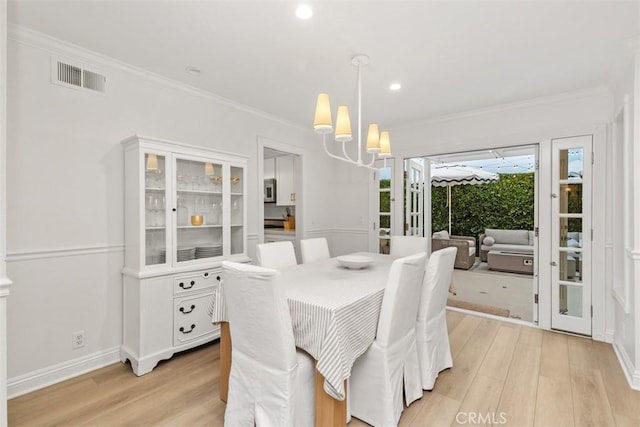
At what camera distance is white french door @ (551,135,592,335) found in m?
3.14

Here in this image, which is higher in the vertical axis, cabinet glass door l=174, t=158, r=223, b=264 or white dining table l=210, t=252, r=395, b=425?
cabinet glass door l=174, t=158, r=223, b=264

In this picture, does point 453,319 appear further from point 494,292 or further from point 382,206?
point 382,206

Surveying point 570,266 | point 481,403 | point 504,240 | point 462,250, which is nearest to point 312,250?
point 481,403

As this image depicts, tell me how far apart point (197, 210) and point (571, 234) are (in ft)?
12.5

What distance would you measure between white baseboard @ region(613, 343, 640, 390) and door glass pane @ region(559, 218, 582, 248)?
971 mm

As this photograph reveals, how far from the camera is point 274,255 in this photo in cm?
284

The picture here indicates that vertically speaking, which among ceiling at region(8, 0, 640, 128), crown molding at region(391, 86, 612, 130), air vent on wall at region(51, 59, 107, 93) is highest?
ceiling at region(8, 0, 640, 128)

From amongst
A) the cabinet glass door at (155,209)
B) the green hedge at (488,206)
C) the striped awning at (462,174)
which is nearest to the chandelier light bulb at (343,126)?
the cabinet glass door at (155,209)

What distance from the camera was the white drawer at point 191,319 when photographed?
8.79 ft

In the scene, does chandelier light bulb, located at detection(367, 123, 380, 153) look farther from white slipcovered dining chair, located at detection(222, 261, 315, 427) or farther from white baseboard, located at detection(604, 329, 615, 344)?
white baseboard, located at detection(604, 329, 615, 344)

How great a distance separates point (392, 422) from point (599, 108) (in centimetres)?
350

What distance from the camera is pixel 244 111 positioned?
3713 millimetres

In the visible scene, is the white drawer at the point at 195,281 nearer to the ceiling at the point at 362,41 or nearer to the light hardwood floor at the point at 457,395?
the light hardwood floor at the point at 457,395
